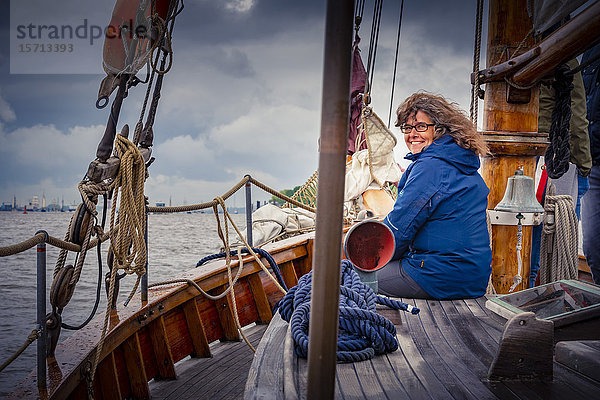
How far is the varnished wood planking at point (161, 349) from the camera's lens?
2529 millimetres

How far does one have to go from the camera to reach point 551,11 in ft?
8.03

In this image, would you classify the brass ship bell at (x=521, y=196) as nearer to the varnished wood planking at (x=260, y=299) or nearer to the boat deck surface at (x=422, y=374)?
the boat deck surface at (x=422, y=374)

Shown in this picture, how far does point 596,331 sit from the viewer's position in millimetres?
1738

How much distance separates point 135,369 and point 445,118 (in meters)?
2.13

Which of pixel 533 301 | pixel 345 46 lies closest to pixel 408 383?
pixel 533 301

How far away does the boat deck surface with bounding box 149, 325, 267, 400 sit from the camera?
2457 mm

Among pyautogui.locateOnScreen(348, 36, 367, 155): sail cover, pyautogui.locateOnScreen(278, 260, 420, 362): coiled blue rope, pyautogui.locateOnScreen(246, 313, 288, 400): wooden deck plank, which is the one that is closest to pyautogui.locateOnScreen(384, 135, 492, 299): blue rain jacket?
pyautogui.locateOnScreen(278, 260, 420, 362): coiled blue rope

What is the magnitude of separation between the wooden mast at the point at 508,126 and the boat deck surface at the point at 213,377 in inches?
71.5

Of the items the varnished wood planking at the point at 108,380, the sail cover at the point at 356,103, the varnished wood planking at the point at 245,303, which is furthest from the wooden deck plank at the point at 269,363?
the sail cover at the point at 356,103

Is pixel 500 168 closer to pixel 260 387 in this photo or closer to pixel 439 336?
pixel 439 336

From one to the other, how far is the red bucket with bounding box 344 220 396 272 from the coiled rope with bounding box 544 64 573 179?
164cm

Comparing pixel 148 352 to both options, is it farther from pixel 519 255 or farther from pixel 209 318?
pixel 519 255

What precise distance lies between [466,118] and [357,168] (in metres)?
2.77

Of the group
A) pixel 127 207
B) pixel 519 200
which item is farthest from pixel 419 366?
pixel 519 200
